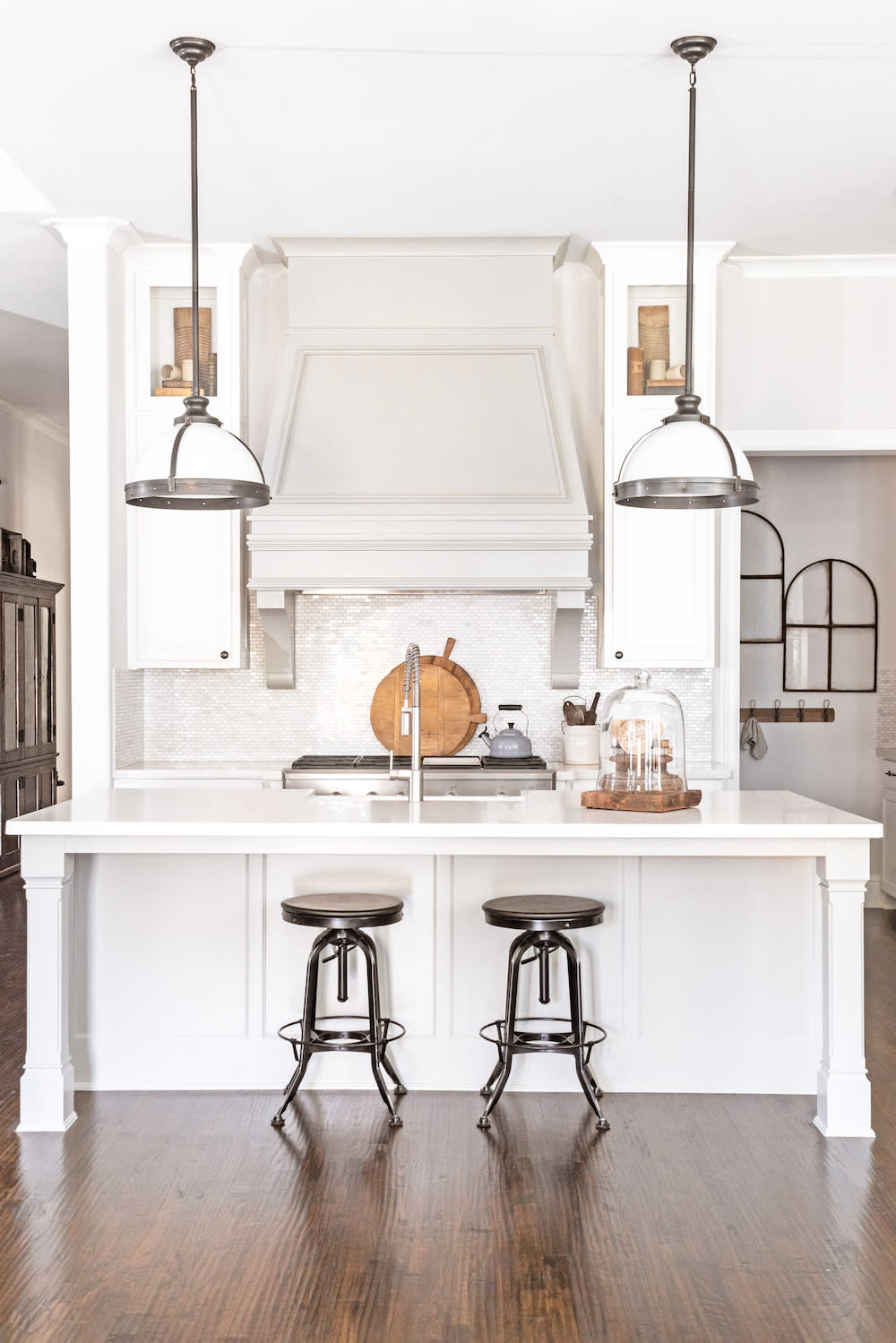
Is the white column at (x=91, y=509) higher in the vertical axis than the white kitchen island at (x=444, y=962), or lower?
higher

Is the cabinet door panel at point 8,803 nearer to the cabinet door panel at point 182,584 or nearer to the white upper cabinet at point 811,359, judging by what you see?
the cabinet door panel at point 182,584

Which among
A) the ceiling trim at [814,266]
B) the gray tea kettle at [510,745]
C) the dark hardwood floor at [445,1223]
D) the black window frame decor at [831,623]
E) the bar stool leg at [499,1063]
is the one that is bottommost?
the dark hardwood floor at [445,1223]

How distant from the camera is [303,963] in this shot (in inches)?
147

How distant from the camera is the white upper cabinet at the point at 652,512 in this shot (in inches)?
204

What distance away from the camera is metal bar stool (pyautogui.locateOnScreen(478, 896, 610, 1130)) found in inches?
132

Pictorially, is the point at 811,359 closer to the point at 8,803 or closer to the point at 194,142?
the point at 194,142

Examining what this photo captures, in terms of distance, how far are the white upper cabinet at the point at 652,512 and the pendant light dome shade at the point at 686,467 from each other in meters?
1.89

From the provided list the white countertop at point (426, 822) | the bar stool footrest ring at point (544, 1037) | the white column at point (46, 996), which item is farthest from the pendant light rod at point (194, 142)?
the bar stool footrest ring at point (544, 1037)

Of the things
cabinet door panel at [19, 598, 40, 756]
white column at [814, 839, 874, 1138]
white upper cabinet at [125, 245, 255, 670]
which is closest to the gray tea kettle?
white upper cabinet at [125, 245, 255, 670]

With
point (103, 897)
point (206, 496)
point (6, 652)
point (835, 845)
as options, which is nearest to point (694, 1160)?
point (835, 845)

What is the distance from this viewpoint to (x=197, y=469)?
326 centimetres

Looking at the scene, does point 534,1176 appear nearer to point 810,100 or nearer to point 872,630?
point 810,100

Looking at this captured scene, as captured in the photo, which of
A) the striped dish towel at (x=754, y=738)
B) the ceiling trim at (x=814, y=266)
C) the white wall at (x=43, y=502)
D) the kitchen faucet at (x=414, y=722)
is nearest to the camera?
the kitchen faucet at (x=414, y=722)

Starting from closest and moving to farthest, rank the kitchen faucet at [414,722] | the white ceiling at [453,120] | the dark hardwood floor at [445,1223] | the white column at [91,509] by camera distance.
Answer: the dark hardwood floor at [445,1223] → the white ceiling at [453,120] → the kitchen faucet at [414,722] → the white column at [91,509]
